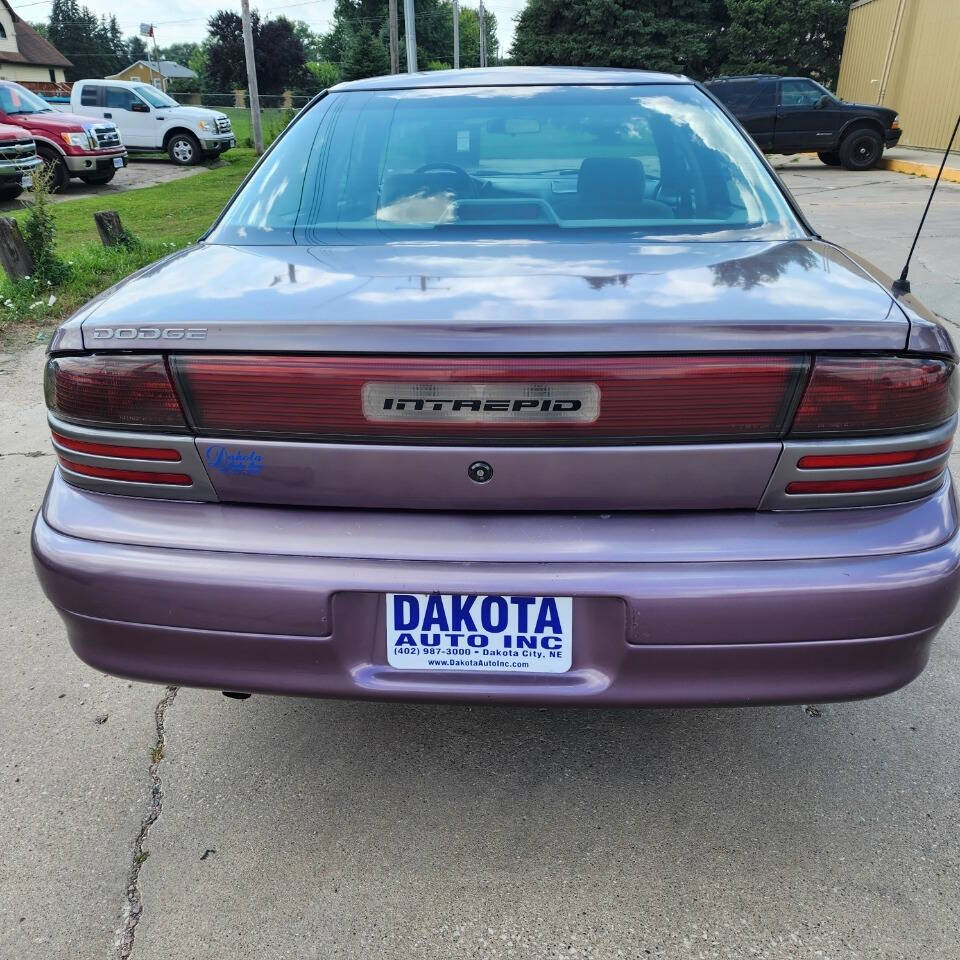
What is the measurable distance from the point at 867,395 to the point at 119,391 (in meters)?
1.43

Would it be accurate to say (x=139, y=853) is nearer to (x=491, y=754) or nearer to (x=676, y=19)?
(x=491, y=754)

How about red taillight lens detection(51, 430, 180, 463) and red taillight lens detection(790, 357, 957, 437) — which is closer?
red taillight lens detection(790, 357, 957, 437)

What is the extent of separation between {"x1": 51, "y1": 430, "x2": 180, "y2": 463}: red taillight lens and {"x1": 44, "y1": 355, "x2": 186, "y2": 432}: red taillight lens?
4cm

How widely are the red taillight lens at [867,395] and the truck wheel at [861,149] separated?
58.1 ft

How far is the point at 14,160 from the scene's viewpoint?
13.2 meters

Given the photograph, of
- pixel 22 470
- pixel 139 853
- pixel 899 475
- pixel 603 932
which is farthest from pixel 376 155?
pixel 22 470

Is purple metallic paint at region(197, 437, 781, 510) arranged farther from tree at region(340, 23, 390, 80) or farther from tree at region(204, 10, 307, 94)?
tree at region(204, 10, 307, 94)

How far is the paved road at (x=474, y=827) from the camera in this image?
172cm

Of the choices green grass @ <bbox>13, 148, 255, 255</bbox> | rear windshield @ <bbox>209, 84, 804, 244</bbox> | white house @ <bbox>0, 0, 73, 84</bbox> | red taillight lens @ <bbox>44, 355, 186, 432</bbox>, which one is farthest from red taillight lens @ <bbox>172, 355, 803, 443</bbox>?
white house @ <bbox>0, 0, 73, 84</bbox>

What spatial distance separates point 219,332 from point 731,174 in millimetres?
1594

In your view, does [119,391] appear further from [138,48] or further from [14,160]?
[138,48]

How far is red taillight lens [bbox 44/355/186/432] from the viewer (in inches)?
66.1

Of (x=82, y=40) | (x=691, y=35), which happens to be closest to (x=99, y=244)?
(x=691, y=35)

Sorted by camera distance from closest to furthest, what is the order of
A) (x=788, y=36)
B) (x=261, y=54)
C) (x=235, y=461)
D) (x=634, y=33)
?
1. (x=235, y=461)
2. (x=788, y=36)
3. (x=634, y=33)
4. (x=261, y=54)
